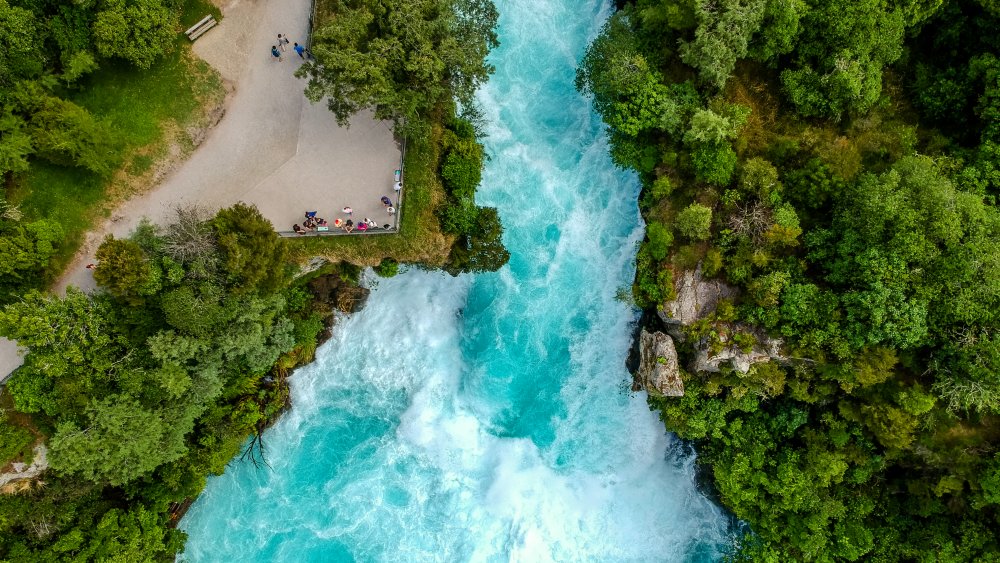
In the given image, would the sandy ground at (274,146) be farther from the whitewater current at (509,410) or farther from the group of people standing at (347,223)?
the whitewater current at (509,410)

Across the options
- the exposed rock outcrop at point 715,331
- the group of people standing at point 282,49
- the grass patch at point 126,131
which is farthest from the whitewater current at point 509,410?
the grass patch at point 126,131

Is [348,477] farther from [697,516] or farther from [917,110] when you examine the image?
[917,110]

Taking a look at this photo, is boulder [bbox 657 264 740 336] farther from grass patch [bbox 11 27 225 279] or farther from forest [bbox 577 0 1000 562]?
grass patch [bbox 11 27 225 279]

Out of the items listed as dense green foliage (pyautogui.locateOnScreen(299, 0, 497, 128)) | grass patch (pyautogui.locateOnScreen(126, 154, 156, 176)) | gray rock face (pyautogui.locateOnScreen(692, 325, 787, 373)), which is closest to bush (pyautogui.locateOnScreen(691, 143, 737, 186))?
gray rock face (pyautogui.locateOnScreen(692, 325, 787, 373))

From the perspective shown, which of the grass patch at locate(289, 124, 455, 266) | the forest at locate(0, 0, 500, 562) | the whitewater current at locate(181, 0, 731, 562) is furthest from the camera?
the whitewater current at locate(181, 0, 731, 562)

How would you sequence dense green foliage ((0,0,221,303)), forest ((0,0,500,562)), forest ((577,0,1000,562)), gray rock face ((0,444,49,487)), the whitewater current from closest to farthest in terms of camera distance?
forest ((577,0,1000,562)) → forest ((0,0,500,562)) → dense green foliage ((0,0,221,303)) → gray rock face ((0,444,49,487)) → the whitewater current

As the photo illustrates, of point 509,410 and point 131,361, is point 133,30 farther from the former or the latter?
point 509,410
